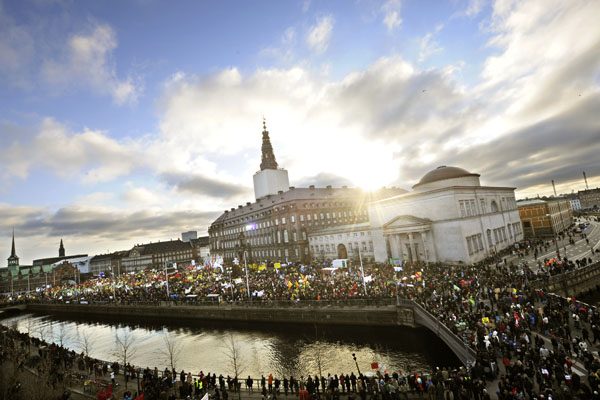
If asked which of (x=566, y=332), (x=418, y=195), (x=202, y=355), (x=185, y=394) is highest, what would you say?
(x=418, y=195)

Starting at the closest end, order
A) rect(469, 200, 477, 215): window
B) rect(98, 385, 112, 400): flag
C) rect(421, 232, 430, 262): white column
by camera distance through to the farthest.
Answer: rect(98, 385, 112, 400): flag, rect(421, 232, 430, 262): white column, rect(469, 200, 477, 215): window

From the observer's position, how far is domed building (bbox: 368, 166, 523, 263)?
51.8 metres

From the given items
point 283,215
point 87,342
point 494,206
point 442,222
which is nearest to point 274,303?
point 87,342

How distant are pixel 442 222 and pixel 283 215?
47708 mm

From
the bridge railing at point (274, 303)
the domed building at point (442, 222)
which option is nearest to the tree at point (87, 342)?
the bridge railing at point (274, 303)

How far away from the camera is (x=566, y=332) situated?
64.1 feet

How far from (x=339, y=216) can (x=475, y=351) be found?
76241 millimetres

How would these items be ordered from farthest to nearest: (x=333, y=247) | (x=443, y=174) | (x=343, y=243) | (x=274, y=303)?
(x=333, y=247) → (x=343, y=243) → (x=443, y=174) → (x=274, y=303)

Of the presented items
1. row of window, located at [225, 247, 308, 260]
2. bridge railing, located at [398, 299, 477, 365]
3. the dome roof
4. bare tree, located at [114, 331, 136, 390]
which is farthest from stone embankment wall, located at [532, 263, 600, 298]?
row of window, located at [225, 247, 308, 260]

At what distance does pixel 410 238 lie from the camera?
55688 millimetres

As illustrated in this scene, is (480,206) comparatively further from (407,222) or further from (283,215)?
(283,215)

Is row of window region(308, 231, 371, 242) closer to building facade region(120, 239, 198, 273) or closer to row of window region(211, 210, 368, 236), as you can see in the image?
row of window region(211, 210, 368, 236)

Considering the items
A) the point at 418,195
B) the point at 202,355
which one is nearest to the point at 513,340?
the point at 202,355

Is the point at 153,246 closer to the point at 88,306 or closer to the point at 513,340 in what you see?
the point at 88,306
